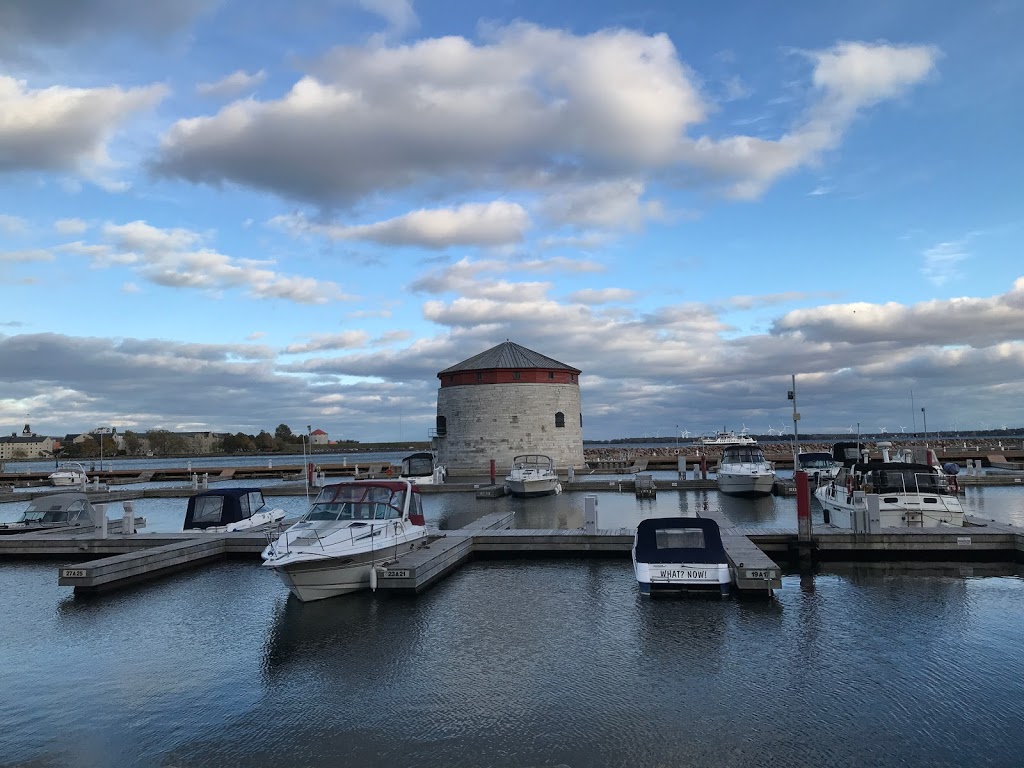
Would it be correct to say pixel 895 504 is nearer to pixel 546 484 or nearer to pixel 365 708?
pixel 365 708

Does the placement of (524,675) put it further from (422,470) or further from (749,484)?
(422,470)

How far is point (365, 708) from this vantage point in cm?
951

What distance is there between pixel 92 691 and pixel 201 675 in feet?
4.58

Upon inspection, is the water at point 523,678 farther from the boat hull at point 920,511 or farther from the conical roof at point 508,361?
the conical roof at point 508,361

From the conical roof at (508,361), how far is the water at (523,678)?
36.8 meters

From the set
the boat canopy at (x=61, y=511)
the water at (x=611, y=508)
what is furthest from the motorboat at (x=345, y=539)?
the boat canopy at (x=61, y=511)

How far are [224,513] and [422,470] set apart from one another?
997 inches

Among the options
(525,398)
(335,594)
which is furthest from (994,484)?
(335,594)

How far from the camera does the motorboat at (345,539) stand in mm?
14672

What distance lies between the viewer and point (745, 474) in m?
34.9

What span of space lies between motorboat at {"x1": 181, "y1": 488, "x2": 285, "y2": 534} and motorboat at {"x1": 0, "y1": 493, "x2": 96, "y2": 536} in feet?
13.7

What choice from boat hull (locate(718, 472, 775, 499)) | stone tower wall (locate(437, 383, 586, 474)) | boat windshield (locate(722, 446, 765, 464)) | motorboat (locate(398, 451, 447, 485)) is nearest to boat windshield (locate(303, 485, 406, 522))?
boat hull (locate(718, 472, 775, 499))

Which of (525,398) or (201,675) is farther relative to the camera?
(525,398)

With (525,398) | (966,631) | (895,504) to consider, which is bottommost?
(966,631)
